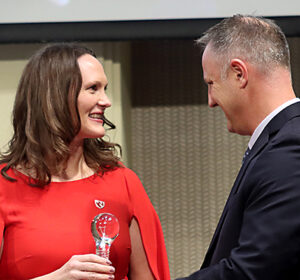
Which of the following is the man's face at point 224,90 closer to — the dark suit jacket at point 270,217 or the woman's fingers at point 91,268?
the dark suit jacket at point 270,217

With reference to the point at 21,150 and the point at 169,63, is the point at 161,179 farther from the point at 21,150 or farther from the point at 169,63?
the point at 21,150

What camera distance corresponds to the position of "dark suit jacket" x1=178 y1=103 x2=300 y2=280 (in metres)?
1.08

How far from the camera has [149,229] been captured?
1.70 m

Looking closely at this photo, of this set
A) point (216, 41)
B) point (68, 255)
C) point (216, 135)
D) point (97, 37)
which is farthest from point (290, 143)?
point (216, 135)

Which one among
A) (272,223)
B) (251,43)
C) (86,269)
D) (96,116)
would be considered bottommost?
(86,269)

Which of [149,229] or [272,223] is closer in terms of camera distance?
[272,223]

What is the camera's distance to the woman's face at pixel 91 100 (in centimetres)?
162

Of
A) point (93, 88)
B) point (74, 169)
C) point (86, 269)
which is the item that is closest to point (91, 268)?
point (86, 269)

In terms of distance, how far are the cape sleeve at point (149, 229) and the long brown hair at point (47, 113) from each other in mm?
226

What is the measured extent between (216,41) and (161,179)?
1.74m

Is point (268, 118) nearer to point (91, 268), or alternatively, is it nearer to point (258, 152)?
point (258, 152)

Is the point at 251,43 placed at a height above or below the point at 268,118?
above

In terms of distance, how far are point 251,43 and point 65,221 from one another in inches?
28.3

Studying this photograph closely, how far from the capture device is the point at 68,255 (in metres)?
1.56
